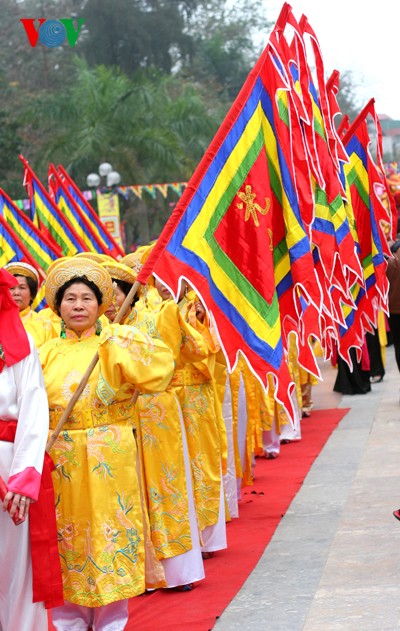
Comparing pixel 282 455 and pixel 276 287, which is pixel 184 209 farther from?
pixel 282 455

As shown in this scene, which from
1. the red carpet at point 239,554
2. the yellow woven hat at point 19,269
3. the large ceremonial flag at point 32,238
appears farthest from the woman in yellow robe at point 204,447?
the large ceremonial flag at point 32,238

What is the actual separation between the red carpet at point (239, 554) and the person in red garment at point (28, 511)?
2.95ft

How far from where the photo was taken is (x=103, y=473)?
4.75 meters

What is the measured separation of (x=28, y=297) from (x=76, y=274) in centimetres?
205

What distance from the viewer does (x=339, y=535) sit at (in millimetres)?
6562

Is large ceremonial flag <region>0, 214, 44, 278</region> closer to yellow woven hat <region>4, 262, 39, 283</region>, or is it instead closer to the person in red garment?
yellow woven hat <region>4, 262, 39, 283</region>

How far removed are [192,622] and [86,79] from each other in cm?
2822

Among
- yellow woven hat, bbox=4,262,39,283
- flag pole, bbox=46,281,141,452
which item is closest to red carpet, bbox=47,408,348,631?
flag pole, bbox=46,281,141,452

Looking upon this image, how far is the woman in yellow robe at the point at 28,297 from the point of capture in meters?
6.71

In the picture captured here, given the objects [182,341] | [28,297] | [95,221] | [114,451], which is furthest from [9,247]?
[95,221]

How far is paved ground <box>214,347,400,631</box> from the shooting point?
495 cm

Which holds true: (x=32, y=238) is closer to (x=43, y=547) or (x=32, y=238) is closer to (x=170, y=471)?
(x=170, y=471)

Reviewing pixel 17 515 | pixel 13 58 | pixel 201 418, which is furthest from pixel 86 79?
pixel 17 515

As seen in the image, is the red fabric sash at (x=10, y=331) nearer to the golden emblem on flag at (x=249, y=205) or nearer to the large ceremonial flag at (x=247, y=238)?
the large ceremonial flag at (x=247, y=238)
